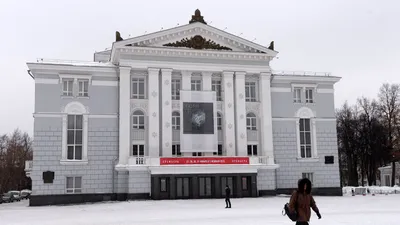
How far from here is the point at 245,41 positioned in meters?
44.8

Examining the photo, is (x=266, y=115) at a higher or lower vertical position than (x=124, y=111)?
lower

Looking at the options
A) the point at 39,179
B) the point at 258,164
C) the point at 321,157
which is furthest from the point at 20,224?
the point at 321,157

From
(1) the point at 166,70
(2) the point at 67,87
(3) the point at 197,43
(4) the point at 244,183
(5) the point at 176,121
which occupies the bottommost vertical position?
(4) the point at 244,183

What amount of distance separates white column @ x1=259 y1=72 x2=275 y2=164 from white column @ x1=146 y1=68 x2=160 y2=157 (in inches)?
393

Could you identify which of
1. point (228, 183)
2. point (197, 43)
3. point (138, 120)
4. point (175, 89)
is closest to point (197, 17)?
point (197, 43)

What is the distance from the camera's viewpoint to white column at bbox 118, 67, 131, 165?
135 ft

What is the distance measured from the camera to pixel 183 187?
1603 inches

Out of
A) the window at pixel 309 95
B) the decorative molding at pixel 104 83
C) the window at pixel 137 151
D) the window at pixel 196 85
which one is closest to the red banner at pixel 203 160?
the window at pixel 137 151

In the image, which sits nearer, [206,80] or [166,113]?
[166,113]

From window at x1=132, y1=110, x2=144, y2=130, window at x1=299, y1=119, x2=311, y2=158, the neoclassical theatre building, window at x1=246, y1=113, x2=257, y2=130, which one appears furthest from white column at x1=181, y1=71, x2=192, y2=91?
window at x1=299, y1=119, x2=311, y2=158

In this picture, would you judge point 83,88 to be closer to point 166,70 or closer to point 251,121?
point 166,70

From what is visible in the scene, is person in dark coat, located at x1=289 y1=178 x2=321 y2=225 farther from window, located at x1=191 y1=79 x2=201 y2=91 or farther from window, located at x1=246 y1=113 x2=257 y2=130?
window, located at x1=246 y1=113 x2=257 y2=130

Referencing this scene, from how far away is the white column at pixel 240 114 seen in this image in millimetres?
43875

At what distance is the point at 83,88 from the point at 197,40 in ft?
36.8
